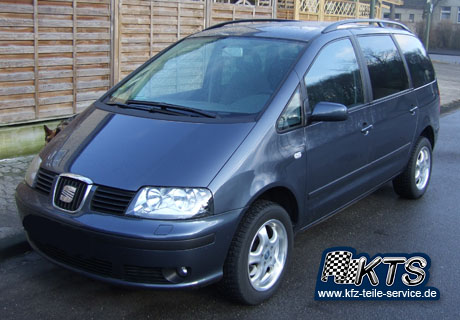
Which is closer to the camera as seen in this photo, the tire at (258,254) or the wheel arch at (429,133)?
the tire at (258,254)

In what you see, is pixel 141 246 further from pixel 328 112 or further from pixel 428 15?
pixel 428 15

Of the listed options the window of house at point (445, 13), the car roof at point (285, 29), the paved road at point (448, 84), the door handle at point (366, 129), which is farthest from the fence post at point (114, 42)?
the window of house at point (445, 13)

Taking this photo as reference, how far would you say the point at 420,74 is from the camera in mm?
6145

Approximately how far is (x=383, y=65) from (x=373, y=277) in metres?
2.05

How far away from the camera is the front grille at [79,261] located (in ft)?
11.4

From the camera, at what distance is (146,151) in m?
3.67

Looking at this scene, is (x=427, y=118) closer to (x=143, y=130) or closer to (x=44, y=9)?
(x=143, y=130)

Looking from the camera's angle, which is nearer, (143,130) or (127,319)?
(127,319)

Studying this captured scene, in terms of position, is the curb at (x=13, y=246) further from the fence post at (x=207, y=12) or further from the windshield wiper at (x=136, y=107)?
the fence post at (x=207, y=12)

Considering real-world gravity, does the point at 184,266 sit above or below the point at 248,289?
above

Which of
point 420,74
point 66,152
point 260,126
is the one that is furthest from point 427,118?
point 66,152

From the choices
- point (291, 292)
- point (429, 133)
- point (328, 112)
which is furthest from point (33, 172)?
point (429, 133)

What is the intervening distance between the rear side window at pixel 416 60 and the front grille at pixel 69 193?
370 centimetres

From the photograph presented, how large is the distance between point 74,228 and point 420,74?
13.6 feet
